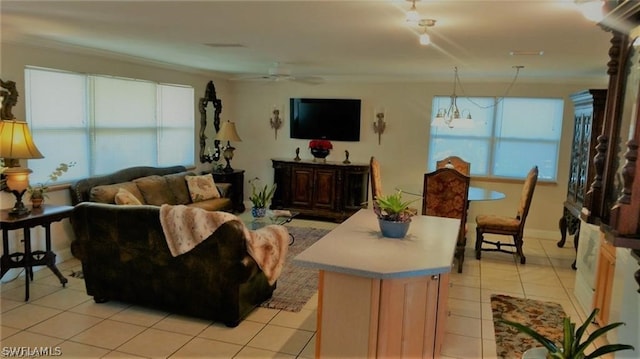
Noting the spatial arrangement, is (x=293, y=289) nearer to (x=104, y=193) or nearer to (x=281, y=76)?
(x=104, y=193)

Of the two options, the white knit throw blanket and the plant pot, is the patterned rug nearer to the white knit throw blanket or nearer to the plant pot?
the white knit throw blanket

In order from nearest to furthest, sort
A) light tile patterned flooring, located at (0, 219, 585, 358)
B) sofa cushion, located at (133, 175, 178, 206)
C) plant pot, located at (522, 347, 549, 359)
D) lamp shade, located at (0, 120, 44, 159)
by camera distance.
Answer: plant pot, located at (522, 347, 549, 359), light tile patterned flooring, located at (0, 219, 585, 358), lamp shade, located at (0, 120, 44, 159), sofa cushion, located at (133, 175, 178, 206)

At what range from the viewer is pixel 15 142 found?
393cm

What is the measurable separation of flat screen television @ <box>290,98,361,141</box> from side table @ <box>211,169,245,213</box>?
1.18 meters

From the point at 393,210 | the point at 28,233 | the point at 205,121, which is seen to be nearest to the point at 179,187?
the point at 205,121

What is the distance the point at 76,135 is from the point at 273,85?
3559 mm

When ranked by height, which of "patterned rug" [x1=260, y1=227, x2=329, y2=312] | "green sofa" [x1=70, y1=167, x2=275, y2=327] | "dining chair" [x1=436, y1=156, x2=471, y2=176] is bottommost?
"patterned rug" [x1=260, y1=227, x2=329, y2=312]

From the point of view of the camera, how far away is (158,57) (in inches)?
225

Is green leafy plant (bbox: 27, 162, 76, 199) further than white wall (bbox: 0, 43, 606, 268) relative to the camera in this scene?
No

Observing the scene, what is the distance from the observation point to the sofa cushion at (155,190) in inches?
219

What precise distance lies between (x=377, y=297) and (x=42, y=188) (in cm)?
361

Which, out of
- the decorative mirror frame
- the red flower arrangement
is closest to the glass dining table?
the red flower arrangement

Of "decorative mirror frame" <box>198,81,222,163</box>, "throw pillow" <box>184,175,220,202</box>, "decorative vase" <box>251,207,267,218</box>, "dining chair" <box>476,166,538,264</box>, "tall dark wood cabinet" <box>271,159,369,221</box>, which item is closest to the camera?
"dining chair" <box>476,166,538,264</box>

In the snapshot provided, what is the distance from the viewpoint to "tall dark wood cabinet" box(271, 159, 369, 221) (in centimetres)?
731
